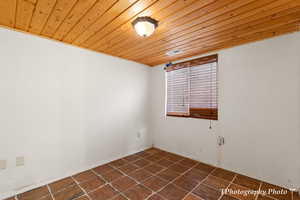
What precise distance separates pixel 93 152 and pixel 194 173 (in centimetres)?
194

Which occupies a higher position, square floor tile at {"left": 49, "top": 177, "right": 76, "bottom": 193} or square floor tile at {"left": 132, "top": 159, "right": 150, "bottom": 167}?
square floor tile at {"left": 49, "top": 177, "right": 76, "bottom": 193}

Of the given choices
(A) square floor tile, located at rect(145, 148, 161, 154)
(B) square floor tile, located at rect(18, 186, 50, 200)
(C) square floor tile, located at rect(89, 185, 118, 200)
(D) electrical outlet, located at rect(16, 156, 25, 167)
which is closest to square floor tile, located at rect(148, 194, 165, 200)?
(C) square floor tile, located at rect(89, 185, 118, 200)

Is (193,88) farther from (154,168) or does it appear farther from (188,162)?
(154,168)

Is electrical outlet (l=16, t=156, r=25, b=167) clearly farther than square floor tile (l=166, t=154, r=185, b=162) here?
No

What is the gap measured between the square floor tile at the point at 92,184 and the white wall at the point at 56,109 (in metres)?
0.44

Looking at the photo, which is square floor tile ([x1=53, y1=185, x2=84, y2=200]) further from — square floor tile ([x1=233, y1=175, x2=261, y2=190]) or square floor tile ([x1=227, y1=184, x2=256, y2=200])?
square floor tile ([x1=233, y1=175, x2=261, y2=190])

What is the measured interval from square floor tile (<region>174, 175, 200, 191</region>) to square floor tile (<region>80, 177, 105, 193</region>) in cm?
120

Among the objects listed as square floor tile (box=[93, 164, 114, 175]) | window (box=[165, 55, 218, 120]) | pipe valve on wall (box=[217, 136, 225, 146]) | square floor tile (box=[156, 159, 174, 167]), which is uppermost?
window (box=[165, 55, 218, 120])

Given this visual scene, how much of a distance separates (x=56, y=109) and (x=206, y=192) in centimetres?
264

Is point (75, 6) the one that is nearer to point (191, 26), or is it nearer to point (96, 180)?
point (191, 26)

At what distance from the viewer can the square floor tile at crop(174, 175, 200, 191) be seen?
2.02 metres

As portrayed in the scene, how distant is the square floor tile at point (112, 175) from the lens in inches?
87.9

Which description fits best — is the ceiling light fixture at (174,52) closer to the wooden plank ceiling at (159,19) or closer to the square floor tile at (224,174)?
the wooden plank ceiling at (159,19)

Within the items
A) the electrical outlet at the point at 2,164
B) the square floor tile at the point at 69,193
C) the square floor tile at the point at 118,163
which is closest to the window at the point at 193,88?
the square floor tile at the point at 118,163
